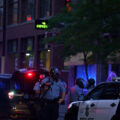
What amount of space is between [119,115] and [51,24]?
5.37m

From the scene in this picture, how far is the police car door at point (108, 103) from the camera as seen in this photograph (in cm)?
1126

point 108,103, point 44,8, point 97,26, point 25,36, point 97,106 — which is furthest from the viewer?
point 25,36

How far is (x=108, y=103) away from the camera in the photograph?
37.2 ft

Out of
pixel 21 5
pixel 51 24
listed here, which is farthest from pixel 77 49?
pixel 21 5

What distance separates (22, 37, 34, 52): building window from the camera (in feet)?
117

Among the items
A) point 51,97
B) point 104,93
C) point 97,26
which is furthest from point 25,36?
point 104,93

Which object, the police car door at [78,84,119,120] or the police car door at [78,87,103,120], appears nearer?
the police car door at [78,84,119,120]

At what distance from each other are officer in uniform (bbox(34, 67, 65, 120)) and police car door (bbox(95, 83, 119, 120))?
3.23 feet

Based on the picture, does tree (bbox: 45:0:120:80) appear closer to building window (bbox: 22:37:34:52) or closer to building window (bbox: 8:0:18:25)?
building window (bbox: 22:37:34:52)

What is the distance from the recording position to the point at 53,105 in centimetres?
1166

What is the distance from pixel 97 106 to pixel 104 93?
35 centimetres

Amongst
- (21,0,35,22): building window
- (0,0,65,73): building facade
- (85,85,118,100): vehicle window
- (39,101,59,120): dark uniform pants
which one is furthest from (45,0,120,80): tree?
(21,0,35,22): building window

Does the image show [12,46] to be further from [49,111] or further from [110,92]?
[110,92]

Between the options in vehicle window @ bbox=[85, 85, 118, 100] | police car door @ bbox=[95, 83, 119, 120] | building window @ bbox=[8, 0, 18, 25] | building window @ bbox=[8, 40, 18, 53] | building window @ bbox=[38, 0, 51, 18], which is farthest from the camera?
building window @ bbox=[8, 0, 18, 25]
